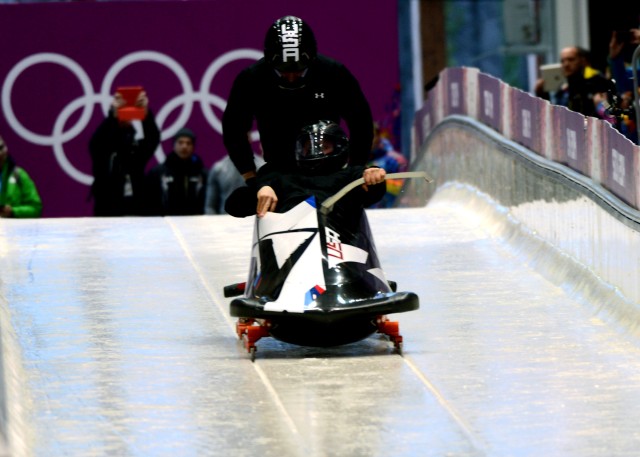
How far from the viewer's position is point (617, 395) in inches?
283

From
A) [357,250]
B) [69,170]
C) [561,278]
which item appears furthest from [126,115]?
[357,250]

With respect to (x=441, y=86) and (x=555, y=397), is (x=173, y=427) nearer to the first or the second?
(x=555, y=397)

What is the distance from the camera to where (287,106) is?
8.61 meters

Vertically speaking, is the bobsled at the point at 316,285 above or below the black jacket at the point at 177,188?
above

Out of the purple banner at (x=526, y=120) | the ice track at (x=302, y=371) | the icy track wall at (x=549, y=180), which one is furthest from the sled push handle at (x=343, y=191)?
the purple banner at (x=526, y=120)

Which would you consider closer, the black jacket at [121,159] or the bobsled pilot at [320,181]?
the bobsled pilot at [320,181]

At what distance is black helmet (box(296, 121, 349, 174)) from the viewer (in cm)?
813

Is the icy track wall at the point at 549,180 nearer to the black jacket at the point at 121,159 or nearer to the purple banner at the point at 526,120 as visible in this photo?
the purple banner at the point at 526,120

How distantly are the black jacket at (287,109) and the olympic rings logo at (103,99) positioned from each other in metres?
8.08

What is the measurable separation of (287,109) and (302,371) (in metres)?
1.64

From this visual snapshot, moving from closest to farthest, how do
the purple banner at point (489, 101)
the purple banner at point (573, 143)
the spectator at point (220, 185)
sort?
the purple banner at point (573, 143) → the purple banner at point (489, 101) → the spectator at point (220, 185)

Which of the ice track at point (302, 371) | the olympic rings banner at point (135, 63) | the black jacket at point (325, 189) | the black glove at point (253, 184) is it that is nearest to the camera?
the ice track at point (302, 371)

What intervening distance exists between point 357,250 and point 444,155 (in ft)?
23.3

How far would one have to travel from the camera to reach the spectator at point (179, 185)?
49.7 ft
